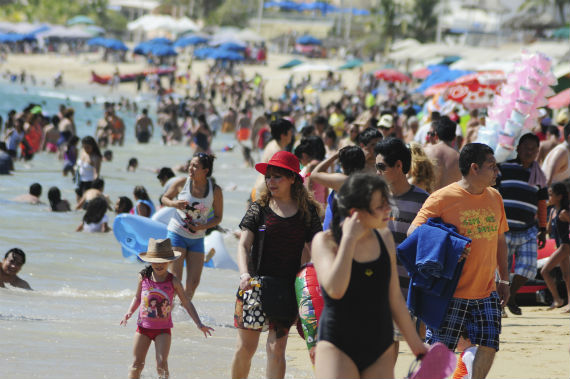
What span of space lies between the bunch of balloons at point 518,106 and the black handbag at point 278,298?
363 cm

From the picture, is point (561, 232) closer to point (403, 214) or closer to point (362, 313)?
point (403, 214)

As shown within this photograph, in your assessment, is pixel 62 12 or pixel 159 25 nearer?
pixel 159 25

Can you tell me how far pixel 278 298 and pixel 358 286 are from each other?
1.40 meters

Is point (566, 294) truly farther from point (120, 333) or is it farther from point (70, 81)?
point (70, 81)

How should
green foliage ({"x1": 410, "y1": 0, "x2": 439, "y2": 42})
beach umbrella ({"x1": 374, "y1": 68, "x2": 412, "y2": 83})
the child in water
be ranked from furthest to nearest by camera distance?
green foliage ({"x1": 410, "y1": 0, "x2": 439, "y2": 42}) < beach umbrella ({"x1": 374, "y1": 68, "x2": 412, "y2": 83}) < the child in water

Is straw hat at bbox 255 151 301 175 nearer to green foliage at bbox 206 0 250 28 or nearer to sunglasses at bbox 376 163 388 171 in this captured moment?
sunglasses at bbox 376 163 388 171

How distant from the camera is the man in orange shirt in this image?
16.0ft

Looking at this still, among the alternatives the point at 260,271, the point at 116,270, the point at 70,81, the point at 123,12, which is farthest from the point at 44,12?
the point at 260,271

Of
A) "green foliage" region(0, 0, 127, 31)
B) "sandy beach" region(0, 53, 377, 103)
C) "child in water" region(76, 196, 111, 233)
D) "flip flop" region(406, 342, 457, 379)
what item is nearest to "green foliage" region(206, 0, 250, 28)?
"green foliage" region(0, 0, 127, 31)

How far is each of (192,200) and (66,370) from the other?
172cm

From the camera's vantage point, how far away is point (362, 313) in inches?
143

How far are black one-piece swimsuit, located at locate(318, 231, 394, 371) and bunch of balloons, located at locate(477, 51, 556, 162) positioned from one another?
4.68 metres

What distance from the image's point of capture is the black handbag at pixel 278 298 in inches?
195

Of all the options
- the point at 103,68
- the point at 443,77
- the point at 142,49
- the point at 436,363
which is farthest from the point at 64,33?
the point at 436,363
